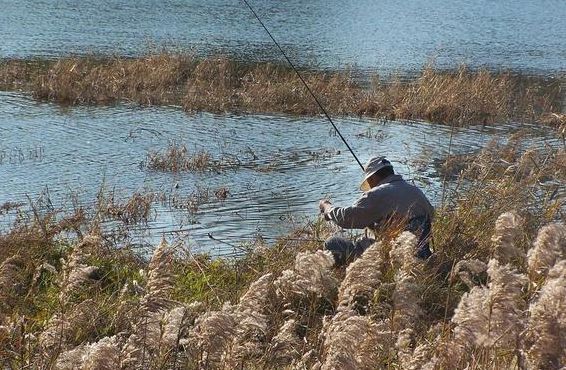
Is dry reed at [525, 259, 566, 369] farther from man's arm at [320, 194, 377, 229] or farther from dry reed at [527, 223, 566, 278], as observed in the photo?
man's arm at [320, 194, 377, 229]

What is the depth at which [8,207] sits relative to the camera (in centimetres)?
864

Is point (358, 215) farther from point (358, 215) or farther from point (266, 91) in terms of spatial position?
point (266, 91)

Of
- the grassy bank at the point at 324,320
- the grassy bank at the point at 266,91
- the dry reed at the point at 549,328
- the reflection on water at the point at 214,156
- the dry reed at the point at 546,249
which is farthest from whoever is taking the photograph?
the grassy bank at the point at 266,91

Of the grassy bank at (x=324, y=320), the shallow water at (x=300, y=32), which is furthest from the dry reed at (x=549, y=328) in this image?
the shallow water at (x=300, y=32)

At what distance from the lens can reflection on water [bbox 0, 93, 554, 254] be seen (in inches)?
380

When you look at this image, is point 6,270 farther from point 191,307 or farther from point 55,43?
point 55,43

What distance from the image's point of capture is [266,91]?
1709 centimetres

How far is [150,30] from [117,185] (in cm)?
1789

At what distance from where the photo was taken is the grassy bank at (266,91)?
1634 cm

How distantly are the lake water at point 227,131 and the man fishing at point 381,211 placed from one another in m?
1.73

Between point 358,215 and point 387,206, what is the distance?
208 millimetres

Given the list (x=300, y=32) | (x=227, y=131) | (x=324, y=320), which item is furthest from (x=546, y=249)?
(x=300, y=32)

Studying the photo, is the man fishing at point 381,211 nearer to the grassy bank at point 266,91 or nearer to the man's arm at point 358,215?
the man's arm at point 358,215

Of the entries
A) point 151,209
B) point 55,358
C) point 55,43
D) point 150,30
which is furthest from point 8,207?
point 150,30
